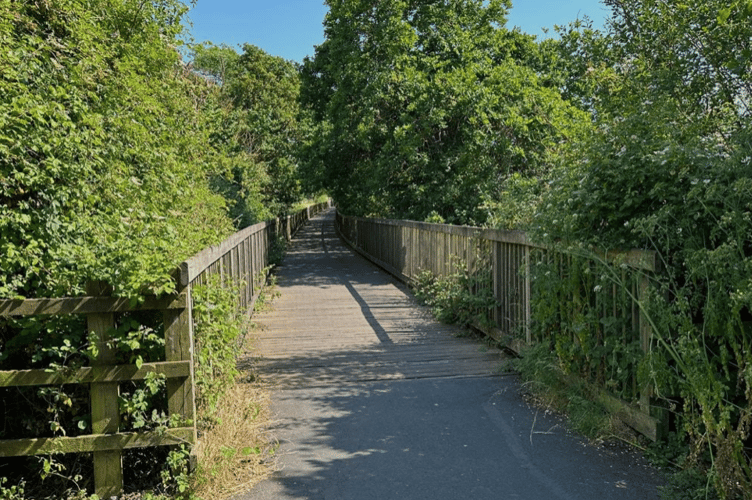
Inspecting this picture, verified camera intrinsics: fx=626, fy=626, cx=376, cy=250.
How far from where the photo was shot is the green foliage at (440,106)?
Result: 15883 mm

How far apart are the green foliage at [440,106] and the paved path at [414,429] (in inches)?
322

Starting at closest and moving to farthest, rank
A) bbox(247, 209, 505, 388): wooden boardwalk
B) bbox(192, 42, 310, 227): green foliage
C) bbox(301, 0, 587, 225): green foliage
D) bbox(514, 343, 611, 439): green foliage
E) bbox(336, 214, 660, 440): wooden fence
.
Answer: bbox(336, 214, 660, 440): wooden fence
bbox(514, 343, 611, 439): green foliage
bbox(247, 209, 505, 388): wooden boardwalk
bbox(301, 0, 587, 225): green foliage
bbox(192, 42, 310, 227): green foliage

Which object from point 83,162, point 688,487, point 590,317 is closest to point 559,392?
point 590,317

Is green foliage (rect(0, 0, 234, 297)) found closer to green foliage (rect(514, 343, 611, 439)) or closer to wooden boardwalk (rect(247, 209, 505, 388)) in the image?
wooden boardwalk (rect(247, 209, 505, 388))

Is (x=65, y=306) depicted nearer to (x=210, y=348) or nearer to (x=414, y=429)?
(x=210, y=348)

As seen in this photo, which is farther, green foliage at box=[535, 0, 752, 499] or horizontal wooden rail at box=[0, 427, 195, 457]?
horizontal wooden rail at box=[0, 427, 195, 457]

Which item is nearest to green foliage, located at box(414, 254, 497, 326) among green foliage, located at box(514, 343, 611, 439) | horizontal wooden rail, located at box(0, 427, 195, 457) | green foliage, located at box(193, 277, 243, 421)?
green foliage, located at box(514, 343, 611, 439)

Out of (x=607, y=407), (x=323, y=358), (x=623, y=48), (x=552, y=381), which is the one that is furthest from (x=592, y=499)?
(x=623, y=48)

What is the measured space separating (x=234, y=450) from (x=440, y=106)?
43.5 feet

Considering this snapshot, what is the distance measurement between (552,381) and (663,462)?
4.69 ft

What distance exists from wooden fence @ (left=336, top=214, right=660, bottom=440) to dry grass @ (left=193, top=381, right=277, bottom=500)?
8.15 feet

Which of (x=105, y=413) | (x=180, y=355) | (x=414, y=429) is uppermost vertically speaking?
(x=180, y=355)

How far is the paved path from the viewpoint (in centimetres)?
371

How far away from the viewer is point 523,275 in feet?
19.7
